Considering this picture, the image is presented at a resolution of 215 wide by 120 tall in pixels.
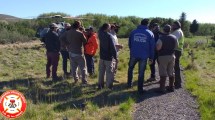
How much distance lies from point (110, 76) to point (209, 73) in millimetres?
6940

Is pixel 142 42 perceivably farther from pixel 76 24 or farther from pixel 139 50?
pixel 76 24

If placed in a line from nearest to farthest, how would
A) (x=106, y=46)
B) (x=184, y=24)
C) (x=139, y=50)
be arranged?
(x=139, y=50)
(x=106, y=46)
(x=184, y=24)

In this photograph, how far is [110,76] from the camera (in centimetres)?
1246

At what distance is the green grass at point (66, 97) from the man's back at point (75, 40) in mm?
1158

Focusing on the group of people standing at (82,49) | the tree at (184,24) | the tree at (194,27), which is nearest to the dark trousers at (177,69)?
the group of people standing at (82,49)

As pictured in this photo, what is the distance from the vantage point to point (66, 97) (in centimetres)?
1154

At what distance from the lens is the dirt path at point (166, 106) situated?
984 cm

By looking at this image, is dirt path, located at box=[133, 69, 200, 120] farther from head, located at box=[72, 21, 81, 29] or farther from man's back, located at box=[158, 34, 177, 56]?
head, located at box=[72, 21, 81, 29]

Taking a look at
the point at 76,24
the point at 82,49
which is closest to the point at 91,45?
the point at 82,49

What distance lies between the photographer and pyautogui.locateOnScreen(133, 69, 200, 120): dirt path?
984cm

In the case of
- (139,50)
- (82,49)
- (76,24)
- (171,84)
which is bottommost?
(171,84)

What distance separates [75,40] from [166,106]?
11.8 feet

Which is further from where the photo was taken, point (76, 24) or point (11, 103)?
point (76, 24)

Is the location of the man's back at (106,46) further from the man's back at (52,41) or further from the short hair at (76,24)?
the man's back at (52,41)
